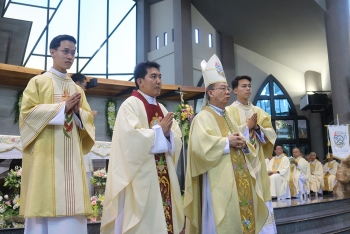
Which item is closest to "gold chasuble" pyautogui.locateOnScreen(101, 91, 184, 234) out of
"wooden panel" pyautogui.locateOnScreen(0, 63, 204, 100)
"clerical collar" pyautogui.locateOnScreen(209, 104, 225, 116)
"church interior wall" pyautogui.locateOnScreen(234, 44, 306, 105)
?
"clerical collar" pyautogui.locateOnScreen(209, 104, 225, 116)

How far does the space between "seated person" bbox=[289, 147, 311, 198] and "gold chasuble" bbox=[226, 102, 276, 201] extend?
20.4 feet

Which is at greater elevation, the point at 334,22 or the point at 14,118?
the point at 334,22

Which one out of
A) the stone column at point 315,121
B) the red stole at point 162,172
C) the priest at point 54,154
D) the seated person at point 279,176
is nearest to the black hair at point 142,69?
the red stole at point 162,172

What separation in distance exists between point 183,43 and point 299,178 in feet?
20.3

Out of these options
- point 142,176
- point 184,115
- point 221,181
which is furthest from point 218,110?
point 184,115

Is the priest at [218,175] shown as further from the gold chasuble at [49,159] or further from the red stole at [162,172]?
the gold chasuble at [49,159]

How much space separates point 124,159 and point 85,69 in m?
11.8

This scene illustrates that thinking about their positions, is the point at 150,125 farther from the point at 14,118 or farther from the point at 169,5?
the point at 169,5

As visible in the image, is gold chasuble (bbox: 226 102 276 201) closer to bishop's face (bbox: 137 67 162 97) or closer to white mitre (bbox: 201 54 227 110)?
white mitre (bbox: 201 54 227 110)

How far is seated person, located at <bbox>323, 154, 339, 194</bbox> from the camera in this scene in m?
12.0

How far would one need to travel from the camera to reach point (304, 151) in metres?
17.7

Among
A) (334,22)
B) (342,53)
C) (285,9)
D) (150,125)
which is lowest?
(150,125)

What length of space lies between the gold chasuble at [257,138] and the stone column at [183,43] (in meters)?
8.75

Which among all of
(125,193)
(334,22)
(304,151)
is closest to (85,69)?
(334,22)
